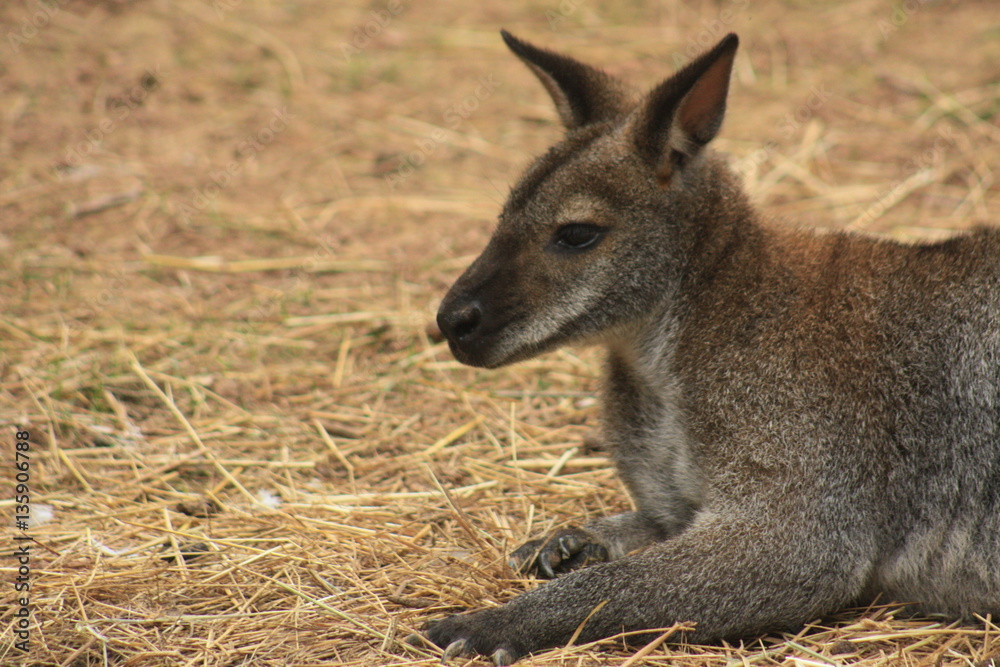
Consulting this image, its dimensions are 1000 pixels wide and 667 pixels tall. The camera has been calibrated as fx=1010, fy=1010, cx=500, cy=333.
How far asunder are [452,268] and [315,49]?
177 inches

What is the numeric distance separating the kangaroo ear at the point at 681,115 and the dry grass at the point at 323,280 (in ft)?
5.56

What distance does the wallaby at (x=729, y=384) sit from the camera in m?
3.75

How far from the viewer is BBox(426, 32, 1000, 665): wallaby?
3752 mm

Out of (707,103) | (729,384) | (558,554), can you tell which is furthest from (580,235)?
(558,554)

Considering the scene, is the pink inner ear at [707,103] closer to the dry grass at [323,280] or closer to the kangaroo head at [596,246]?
the kangaroo head at [596,246]

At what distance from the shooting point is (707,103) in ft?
13.9

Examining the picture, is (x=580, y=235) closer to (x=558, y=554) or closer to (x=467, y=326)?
(x=467, y=326)

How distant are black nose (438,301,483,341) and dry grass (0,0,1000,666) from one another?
0.95 meters

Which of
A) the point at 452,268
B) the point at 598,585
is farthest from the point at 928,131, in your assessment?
the point at 598,585

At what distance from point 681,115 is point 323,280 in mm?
3681

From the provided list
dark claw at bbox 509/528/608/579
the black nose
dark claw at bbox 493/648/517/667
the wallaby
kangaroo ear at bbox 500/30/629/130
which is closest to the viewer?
dark claw at bbox 493/648/517/667

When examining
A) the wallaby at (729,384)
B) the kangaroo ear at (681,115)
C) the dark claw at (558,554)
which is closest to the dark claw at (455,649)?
the wallaby at (729,384)

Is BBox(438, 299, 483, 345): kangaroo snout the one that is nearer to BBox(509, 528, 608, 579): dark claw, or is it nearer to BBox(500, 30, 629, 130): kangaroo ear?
BBox(509, 528, 608, 579): dark claw

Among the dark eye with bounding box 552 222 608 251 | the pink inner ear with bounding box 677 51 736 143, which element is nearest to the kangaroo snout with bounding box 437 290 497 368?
the dark eye with bounding box 552 222 608 251
